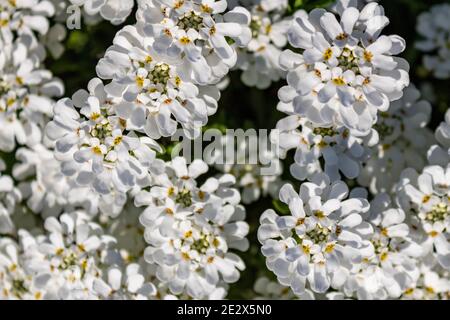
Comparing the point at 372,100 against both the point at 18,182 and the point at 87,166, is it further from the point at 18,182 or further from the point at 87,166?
the point at 18,182

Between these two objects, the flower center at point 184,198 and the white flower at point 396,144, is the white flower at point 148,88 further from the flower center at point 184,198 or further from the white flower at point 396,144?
the white flower at point 396,144

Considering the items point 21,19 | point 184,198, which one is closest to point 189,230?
point 184,198

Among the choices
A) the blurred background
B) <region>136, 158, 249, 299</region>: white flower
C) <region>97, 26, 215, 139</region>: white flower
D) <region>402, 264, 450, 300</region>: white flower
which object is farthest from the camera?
the blurred background

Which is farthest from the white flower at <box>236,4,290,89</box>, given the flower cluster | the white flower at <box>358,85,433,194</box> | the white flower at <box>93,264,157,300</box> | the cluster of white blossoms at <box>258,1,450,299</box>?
the white flower at <box>93,264,157,300</box>

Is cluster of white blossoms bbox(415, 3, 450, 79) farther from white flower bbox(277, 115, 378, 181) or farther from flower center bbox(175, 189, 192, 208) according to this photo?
flower center bbox(175, 189, 192, 208)

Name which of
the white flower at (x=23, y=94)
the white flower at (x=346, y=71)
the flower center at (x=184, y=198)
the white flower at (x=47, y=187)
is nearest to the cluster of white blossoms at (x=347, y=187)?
the white flower at (x=346, y=71)

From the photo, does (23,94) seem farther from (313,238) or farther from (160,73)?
(313,238)
